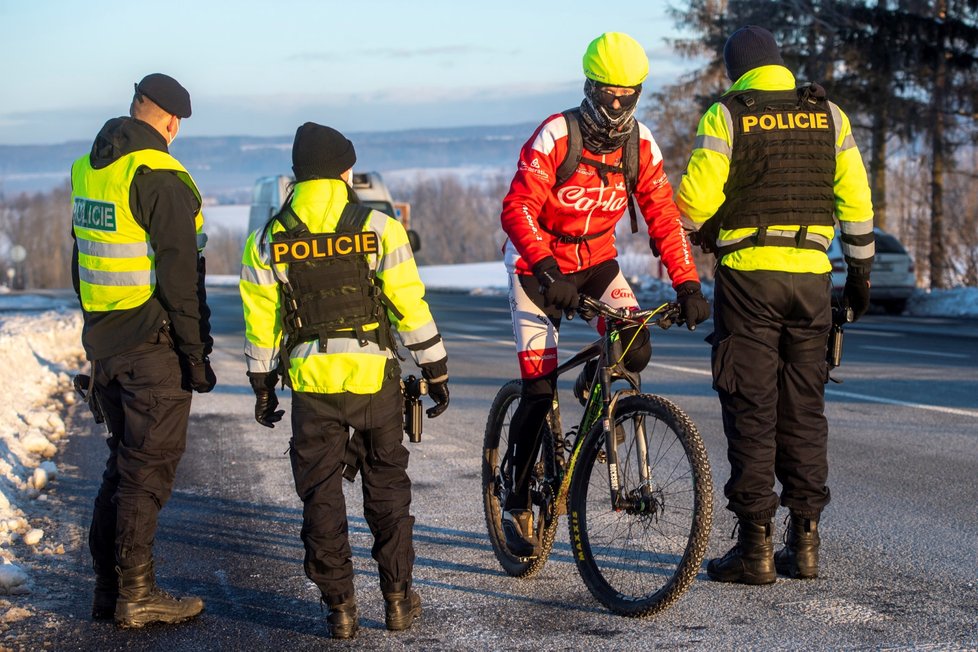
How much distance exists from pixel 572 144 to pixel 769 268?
2.96 ft

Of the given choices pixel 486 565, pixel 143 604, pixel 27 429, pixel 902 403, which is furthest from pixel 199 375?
pixel 902 403

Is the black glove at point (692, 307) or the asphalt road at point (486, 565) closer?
the asphalt road at point (486, 565)

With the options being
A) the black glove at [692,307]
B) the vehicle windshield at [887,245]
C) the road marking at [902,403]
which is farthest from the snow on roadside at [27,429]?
the vehicle windshield at [887,245]

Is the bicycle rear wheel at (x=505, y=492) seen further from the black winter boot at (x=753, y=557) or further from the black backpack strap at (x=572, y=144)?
the black backpack strap at (x=572, y=144)

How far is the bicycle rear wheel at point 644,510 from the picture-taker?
13.8 feet

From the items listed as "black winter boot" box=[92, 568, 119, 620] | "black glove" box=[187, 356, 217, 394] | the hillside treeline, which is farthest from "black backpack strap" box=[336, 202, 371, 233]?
the hillside treeline

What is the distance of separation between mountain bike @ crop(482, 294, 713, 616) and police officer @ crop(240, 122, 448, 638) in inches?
26.1

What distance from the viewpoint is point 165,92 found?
483 centimetres

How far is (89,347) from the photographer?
479cm

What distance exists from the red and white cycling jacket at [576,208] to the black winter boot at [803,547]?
1.09m

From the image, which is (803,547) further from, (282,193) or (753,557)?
(282,193)

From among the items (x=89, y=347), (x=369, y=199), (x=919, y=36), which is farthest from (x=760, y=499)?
(x=919, y=36)

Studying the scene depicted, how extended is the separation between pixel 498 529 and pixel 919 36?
24.4 metres

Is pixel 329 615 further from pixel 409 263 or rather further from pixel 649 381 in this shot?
pixel 649 381
